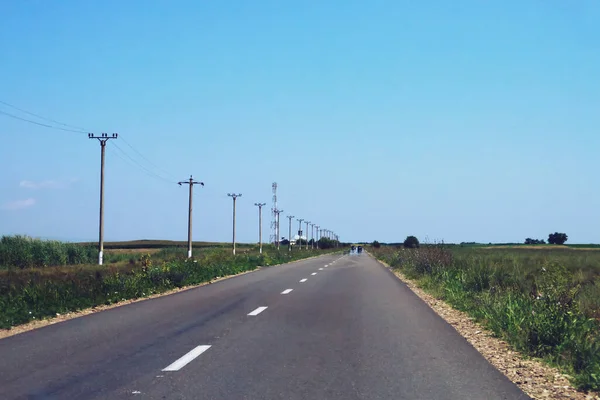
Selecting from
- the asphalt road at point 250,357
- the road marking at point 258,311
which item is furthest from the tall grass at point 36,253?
the asphalt road at point 250,357

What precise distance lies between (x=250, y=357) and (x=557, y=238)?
184740mm

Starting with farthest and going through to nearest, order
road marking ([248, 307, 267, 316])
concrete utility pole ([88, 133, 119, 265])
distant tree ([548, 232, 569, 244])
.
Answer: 1. distant tree ([548, 232, 569, 244])
2. concrete utility pole ([88, 133, 119, 265])
3. road marking ([248, 307, 267, 316])

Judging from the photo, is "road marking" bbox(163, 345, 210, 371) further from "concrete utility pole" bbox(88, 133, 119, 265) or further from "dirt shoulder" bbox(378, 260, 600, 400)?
"concrete utility pole" bbox(88, 133, 119, 265)

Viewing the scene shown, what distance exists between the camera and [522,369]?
8930 mm

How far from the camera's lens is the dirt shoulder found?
7500mm

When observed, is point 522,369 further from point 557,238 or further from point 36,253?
point 557,238

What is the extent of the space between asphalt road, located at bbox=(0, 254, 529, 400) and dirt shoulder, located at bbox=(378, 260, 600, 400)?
0.86 feet

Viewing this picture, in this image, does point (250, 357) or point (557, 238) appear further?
point (557, 238)

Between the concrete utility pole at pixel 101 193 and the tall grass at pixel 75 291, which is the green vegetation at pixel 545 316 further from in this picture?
the concrete utility pole at pixel 101 193

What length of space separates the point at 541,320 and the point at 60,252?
52.1 metres

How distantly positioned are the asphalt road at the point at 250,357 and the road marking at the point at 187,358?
0.04 feet

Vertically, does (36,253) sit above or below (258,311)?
above

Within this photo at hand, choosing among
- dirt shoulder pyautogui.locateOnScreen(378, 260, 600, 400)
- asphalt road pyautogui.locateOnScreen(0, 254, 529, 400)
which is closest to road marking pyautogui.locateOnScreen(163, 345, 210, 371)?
asphalt road pyautogui.locateOnScreen(0, 254, 529, 400)

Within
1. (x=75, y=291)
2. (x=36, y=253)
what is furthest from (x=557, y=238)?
(x=75, y=291)
